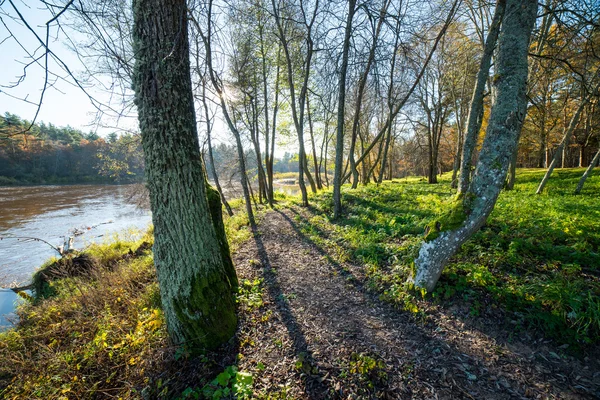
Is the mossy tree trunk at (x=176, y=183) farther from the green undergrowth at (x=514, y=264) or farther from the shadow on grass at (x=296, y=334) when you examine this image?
the green undergrowth at (x=514, y=264)

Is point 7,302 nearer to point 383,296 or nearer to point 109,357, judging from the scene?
point 109,357

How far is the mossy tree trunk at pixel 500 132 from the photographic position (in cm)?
262

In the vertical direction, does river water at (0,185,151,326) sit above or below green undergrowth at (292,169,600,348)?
below

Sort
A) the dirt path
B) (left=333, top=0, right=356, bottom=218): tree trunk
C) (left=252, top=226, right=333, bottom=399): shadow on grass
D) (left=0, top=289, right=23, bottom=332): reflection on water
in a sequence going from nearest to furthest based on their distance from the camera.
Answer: the dirt path
(left=252, top=226, right=333, bottom=399): shadow on grass
(left=333, top=0, right=356, bottom=218): tree trunk
(left=0, top=289, right=23, bottom=332): reflection on water

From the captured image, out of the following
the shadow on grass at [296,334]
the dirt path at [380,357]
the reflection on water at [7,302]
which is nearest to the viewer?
the dirt path at [380,357]

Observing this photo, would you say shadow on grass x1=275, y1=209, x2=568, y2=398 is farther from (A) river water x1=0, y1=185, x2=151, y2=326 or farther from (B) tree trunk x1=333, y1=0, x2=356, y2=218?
(A) river water x1=0, y1=185, x2=151, y2=326

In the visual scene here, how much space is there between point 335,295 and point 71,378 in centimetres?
351

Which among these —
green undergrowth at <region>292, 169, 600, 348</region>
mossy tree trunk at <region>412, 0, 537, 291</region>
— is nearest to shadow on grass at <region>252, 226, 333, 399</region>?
green undergrowth at <region>292, 169, 600, 348</region>

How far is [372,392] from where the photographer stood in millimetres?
2176

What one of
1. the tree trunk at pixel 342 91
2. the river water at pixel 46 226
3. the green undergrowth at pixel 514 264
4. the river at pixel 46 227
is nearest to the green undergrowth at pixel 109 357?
the river at pixel 46 227

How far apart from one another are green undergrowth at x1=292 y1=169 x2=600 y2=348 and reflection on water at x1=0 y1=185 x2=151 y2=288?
29.8 ft

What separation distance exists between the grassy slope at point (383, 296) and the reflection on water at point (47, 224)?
4.14 metres

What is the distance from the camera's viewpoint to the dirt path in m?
2.12

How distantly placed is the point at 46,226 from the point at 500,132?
21.2m
